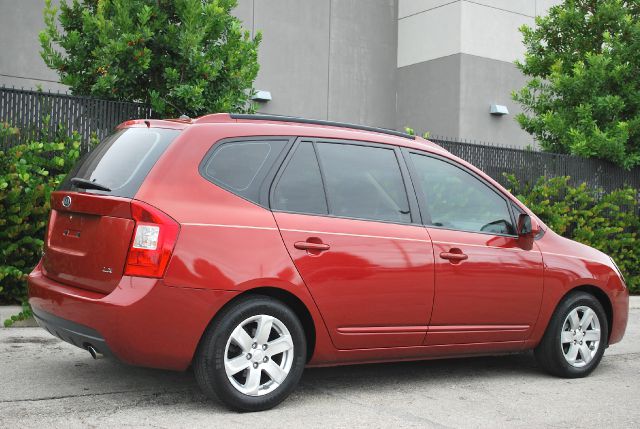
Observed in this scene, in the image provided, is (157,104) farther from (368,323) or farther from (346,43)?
(346,43)

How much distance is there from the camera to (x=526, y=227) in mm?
6203

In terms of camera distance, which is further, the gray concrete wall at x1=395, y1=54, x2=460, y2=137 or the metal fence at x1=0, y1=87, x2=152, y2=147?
the gray concrete wall at x1=395, y1=54, x2=460, y2=137

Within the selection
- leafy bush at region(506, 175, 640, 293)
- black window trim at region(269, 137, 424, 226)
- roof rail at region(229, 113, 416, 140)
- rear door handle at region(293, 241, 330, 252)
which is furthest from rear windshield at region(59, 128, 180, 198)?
leafy bush at region(506, 175, 640, 293)

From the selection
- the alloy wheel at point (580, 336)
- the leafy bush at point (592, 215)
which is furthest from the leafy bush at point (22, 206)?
the leafy bush at point (592, 215)

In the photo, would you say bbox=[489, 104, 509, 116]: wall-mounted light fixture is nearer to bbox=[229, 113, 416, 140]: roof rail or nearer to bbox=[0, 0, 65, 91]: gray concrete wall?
bbox=[0, 0, 65, 91]: gray concrete wall

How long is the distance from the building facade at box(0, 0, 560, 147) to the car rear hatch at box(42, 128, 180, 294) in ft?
39.6

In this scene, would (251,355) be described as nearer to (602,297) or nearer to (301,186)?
(301,186)

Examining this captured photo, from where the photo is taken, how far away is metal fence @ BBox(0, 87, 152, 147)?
337 inches

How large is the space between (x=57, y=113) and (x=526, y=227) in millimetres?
5154

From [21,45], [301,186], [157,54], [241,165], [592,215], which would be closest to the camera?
[241,165]

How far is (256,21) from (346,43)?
2.36 meters

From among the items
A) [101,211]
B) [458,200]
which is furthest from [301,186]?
[458,200]

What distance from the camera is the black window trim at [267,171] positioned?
16.3 feet

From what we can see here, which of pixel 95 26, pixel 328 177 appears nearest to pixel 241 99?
pixel 95 26
